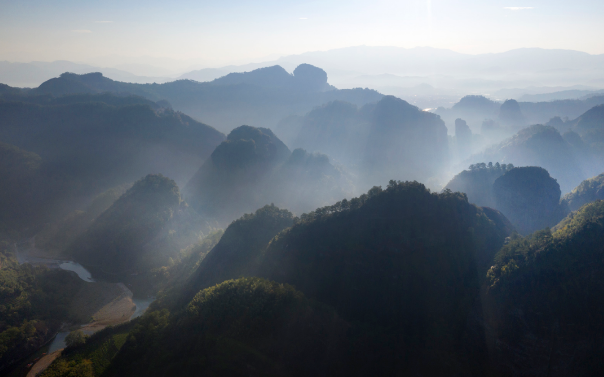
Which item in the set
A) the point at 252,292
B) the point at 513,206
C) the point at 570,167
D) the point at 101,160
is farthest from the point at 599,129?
the point at 101,160

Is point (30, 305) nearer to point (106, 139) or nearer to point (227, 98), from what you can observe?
point (106, 139)

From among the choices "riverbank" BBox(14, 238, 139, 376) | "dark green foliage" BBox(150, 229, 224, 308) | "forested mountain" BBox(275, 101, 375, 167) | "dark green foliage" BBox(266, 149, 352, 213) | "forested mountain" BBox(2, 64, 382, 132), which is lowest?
"riverbank" BBox(14, 238, 139, 376)

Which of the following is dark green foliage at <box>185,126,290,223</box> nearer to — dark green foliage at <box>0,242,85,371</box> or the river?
the river

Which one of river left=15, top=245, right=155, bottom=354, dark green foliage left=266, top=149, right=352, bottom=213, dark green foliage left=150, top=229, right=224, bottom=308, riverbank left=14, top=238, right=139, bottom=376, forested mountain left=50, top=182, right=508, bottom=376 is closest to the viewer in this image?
forested mountain left=50, top=182, right=508, bottom=376

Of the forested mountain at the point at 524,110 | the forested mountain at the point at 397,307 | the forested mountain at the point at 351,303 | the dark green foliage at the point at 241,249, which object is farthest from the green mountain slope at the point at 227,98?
the forested mountain at the point at 397,307

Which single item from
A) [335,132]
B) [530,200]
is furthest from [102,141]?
[530,200]

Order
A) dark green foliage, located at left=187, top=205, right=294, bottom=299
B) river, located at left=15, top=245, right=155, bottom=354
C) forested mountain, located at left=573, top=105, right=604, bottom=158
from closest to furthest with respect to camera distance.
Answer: dark green foliage, located at left=187, top=205, right=294, bottom=299, river, located at left=15, top=245, right=155, bottom=354, forested mountain, located at left=573, top=105, right=604, bottom=158

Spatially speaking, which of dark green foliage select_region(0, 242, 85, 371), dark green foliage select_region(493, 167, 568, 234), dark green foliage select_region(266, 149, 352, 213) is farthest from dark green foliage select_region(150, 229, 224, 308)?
dark green foliage select_region(493, 167, 568, 234)

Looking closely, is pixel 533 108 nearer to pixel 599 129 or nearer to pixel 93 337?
pixel 599 129
